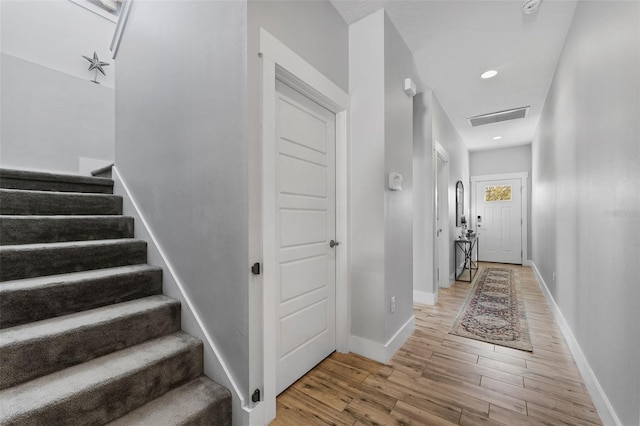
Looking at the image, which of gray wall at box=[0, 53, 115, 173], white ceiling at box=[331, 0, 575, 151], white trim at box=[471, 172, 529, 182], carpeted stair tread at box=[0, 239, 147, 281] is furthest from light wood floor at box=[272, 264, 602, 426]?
white trim at box=[471, 172, 529, 182]

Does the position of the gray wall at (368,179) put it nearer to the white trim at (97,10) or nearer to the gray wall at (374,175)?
the gray wall at (374,175)

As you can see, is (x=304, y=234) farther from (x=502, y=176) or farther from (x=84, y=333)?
(x=502, y=176)

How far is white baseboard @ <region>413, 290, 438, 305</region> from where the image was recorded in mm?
3443

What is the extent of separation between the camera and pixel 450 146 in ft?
15.4

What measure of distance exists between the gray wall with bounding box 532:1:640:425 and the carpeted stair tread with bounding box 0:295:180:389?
7.73 feet

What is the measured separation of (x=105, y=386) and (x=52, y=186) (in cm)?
185

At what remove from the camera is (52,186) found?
2162 millimetres

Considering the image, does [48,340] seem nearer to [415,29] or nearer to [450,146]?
[415,29]

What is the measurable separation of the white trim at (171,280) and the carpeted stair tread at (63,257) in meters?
0.13

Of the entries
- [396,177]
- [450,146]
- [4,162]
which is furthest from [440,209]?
[4,162]

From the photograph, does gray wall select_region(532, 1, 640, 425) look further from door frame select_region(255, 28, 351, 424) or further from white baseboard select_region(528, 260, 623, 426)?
door frame select_region(255, 28, 351, 424)

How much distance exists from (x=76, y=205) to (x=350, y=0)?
8.44 feet

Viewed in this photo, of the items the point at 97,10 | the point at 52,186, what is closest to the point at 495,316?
the point at 52,186

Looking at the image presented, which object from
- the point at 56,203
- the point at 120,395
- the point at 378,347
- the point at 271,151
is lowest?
the point at 378,347
